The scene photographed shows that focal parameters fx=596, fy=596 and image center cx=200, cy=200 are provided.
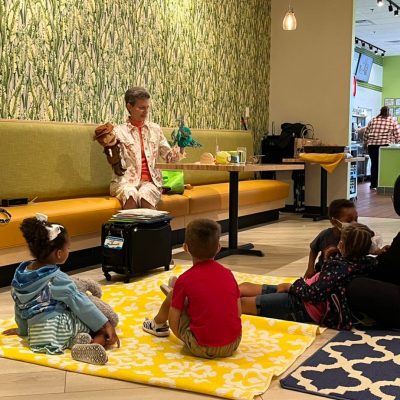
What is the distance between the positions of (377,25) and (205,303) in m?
11.5

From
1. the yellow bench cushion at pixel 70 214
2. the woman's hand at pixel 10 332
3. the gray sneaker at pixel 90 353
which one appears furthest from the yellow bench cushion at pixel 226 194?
the gray sneaker at pixel 90 353

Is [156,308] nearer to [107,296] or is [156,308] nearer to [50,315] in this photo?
[107,296]

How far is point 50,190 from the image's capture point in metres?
4.84

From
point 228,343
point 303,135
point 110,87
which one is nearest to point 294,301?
point 228,343

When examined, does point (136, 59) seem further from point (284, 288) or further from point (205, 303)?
point (205, 303)

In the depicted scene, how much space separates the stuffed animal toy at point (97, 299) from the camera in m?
2.86

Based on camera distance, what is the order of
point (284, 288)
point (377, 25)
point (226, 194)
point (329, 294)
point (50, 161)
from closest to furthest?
point (329, 294)
point (284, 288)
point (50, 161)
point (226, 194)
point (377, 25)

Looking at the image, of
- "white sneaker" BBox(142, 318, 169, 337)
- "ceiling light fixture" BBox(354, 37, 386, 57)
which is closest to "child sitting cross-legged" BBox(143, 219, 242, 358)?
"white sneaker" BBox(142, 318, 169, 337)

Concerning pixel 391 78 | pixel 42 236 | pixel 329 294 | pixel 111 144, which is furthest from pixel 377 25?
pixel 42 236

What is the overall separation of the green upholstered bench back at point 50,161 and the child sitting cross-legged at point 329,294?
220 centimetres

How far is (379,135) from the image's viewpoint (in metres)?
12.4

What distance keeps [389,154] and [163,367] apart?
32.1ft

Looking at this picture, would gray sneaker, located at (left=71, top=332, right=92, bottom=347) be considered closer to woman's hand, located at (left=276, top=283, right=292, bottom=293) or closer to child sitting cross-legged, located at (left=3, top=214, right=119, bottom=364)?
child sitting cross-legged, located at (left=3, top=214, right=119, bottom=364)

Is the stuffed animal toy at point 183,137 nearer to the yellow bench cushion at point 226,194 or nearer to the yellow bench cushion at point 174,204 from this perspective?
the yellow bench cushion at point 174,204
